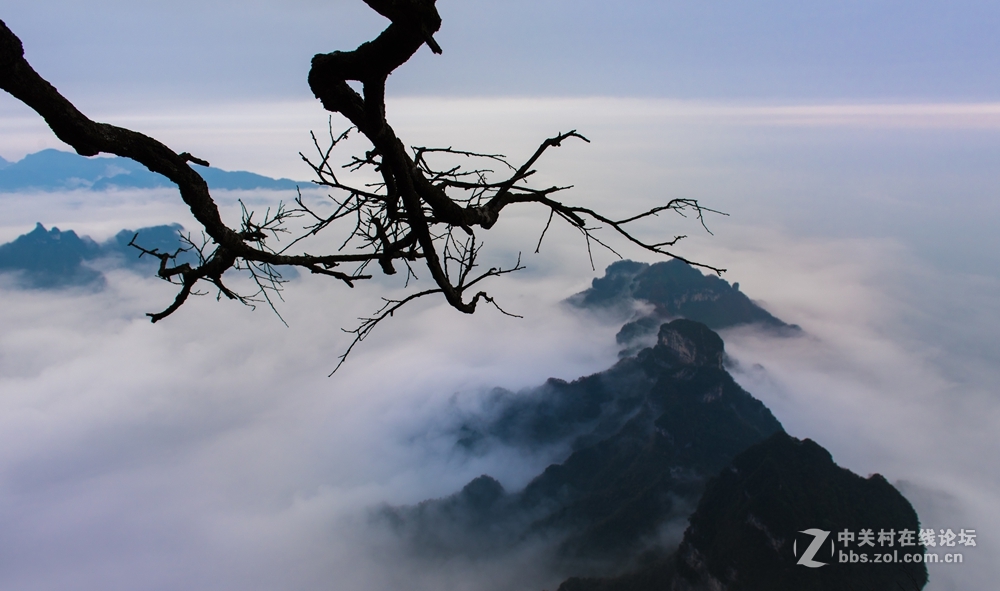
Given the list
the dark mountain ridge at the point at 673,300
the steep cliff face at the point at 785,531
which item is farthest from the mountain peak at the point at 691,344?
the dark mountain ridge at the point at 673,300

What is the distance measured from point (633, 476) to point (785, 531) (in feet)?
87.3

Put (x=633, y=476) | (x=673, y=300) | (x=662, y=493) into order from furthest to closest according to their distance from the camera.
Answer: (x=673, y=300) < (x=633, y=476) < (x=662, y=493)

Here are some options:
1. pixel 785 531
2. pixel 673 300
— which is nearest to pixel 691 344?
pixel 785 531

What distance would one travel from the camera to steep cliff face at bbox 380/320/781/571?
57500 mm

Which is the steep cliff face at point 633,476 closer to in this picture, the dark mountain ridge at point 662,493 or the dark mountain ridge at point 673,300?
the dark mountain ridge at point 662,493

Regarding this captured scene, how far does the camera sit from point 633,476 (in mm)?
63906

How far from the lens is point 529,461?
293ft

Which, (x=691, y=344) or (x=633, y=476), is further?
(x=691, y=344)

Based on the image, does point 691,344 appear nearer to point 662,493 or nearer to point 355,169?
point 662,493

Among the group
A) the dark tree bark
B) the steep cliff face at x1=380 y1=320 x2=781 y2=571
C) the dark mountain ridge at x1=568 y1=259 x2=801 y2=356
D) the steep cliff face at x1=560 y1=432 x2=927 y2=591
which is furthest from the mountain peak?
the dark tree bark

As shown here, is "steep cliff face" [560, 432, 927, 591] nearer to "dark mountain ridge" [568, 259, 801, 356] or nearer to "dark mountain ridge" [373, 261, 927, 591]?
"dark mountain ridge" [373, 261, 927, 591]

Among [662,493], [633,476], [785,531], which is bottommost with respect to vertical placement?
[633,476]

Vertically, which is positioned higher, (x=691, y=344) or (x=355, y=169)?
(x=355, y=169)

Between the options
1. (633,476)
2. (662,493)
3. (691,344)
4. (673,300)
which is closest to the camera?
(662,493)
